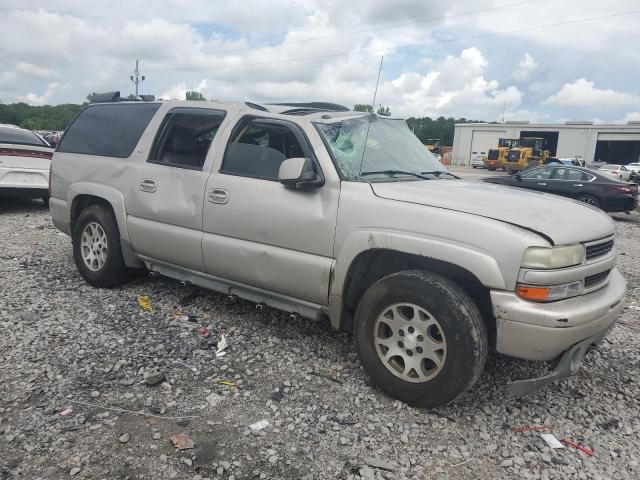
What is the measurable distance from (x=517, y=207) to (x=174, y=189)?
9.00 ft

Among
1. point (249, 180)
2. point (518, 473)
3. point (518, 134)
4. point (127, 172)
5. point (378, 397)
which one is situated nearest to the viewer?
point (518, 473)

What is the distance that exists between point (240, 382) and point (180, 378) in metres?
0.41

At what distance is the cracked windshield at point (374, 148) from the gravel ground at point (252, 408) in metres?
1.47

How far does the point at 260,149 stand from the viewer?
12.9 feet

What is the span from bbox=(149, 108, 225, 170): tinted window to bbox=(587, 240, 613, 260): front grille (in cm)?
293

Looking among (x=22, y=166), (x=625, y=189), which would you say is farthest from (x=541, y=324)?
(x=625, y=189)

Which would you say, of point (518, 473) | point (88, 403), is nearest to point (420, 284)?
point (518, 473)

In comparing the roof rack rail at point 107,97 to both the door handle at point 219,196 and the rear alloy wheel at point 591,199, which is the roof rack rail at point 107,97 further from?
the rear alloy wheel at point 591,199

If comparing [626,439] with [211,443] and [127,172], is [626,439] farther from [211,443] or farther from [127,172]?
[127,172]

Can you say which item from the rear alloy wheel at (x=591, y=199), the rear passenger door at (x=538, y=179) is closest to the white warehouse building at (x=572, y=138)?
the rear passenger door at (x=538, y=179)

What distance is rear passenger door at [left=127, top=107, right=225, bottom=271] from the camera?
416cm

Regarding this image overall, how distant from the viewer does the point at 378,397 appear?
3.30 metres

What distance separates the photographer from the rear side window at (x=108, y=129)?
15.7ft

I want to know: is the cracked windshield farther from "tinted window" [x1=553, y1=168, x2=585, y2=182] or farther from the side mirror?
"tinted window" [x1=553, y1=168, x2=585, y2=182]
